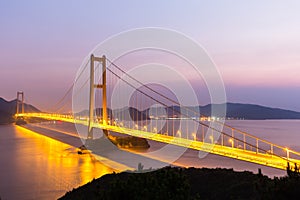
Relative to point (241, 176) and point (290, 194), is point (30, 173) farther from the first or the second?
point (290, 194)

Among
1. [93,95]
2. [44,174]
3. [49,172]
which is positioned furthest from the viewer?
[93,95]

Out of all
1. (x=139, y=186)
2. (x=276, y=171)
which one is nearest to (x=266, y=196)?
(x=139, y=186)

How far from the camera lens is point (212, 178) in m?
7.61

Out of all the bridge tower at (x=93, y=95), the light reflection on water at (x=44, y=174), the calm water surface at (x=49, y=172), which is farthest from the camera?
the bridge tower at (x=93, y=95)

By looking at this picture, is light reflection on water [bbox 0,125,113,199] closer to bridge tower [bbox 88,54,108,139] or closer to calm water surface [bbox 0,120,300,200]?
calm water surface [bbox 0,120,300,200]

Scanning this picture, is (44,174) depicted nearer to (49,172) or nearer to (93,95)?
(49,172)

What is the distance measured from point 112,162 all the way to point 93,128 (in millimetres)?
4188

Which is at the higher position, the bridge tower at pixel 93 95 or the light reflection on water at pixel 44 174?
the bridge tower at pixel 93 95

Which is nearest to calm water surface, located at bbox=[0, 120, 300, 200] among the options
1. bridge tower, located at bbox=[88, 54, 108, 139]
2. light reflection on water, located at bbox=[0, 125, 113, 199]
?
light reflection on water, located at bbox=[0, 125, 113, 199]

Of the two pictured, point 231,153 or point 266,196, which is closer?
point 266,196

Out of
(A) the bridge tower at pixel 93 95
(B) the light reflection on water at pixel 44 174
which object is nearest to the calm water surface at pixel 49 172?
Result: (B) the light reflection on water at pixel 44 174

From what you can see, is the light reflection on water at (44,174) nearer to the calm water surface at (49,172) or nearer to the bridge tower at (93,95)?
the calm water surface at (49,172)

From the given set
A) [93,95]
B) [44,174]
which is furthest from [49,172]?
[93,95]

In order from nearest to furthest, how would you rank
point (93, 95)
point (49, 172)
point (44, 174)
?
point (44, 174) < point (49, 172) < point (93, 95)
